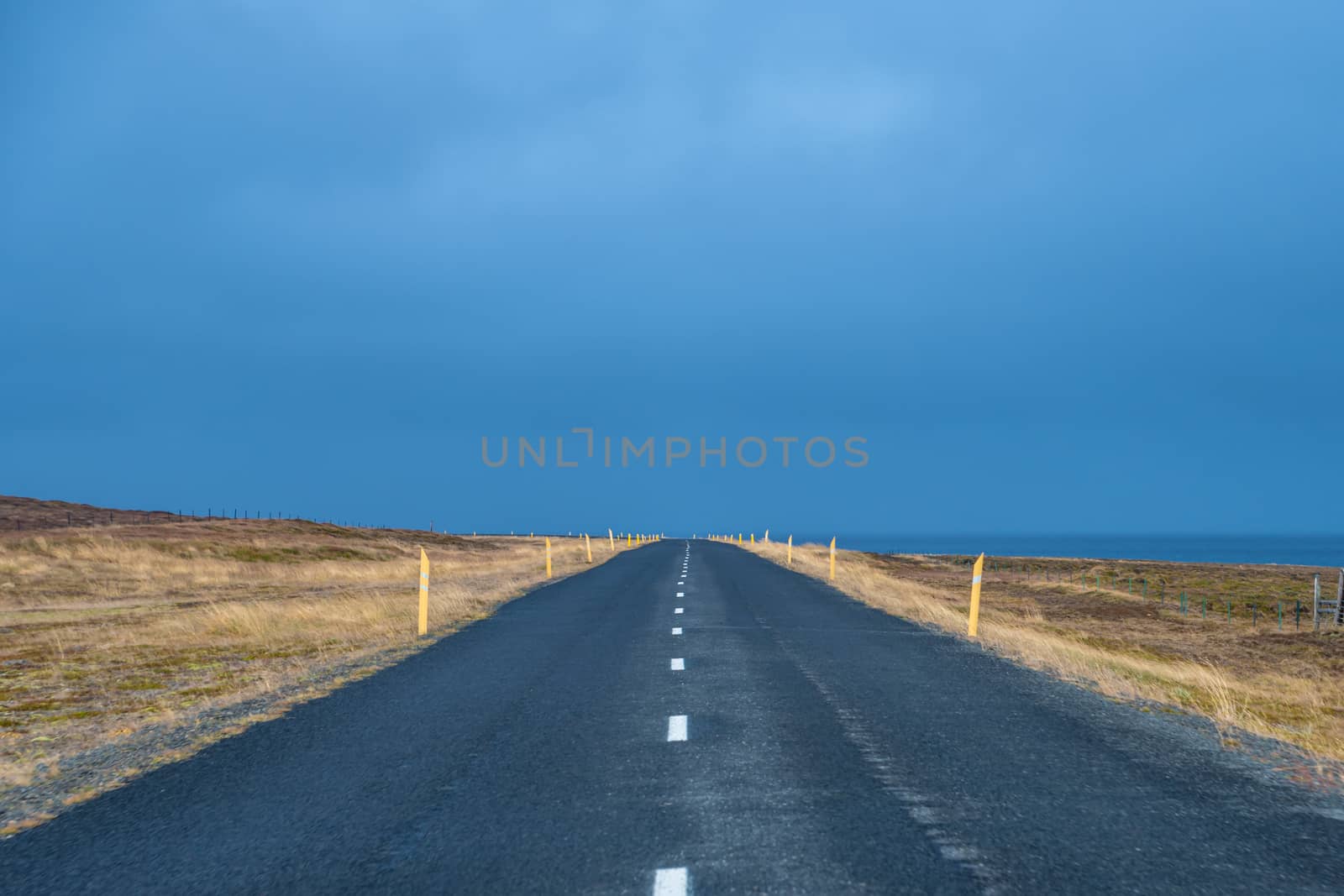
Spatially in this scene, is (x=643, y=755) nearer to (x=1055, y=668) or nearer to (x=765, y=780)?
(x=765, y=780)

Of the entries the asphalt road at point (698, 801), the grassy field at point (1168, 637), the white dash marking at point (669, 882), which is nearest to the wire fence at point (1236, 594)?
the grassy field at point (1168, 637)

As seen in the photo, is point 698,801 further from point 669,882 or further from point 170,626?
point 170,626

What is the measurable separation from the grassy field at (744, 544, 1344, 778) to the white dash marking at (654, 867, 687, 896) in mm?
6250

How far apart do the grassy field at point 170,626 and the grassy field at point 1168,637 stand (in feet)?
33.3

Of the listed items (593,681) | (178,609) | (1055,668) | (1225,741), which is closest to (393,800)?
(593,681)

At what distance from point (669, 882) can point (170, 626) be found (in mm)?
16912

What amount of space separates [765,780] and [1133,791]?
260 cm

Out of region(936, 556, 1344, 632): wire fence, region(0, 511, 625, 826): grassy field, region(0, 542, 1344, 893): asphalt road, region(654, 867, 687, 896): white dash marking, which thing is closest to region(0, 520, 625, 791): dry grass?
region(0, 511, 625, 826): grassy field

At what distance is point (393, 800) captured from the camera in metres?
6.30

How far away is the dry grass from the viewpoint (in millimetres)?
10078

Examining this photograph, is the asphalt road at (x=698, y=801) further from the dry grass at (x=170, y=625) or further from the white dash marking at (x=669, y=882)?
the dry grass at (x=170, y=625)

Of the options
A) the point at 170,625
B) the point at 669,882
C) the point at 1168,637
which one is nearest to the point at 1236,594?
the point at 1168,637

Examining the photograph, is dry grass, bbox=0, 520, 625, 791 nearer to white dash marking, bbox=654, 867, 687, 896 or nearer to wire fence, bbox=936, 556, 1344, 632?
A: white dash marking, bbox=654, 867, 687, 896

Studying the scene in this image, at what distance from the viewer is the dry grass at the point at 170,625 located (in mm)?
10078
